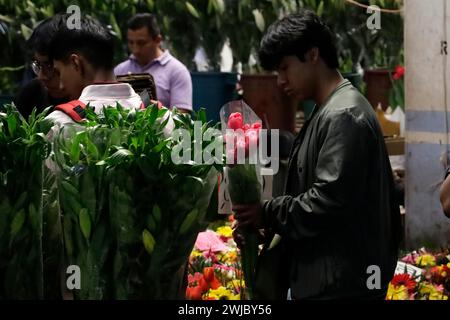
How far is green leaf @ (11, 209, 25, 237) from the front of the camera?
8.48ft

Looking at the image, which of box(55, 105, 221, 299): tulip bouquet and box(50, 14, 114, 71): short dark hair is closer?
box(55, 105, 221, 299): tulip bouquet

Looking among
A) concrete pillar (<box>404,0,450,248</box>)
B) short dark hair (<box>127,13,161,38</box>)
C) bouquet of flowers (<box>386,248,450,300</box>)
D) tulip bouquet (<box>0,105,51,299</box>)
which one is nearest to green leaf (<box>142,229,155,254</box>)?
tulip bouquet (<box>0,105,51,299</box>)

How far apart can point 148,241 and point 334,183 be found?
2.29ft

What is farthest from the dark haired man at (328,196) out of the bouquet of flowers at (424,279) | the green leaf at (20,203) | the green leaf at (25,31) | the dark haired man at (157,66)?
the green leaf at (25,31)

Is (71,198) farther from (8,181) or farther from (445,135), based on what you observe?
(445,135)

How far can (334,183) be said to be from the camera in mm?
2992

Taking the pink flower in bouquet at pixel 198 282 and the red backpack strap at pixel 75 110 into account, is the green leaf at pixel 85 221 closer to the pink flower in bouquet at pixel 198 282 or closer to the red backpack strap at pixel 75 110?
the red backpack strap at pixel 75 110

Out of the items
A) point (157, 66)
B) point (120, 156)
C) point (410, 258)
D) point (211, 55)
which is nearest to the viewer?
point (120, 156)

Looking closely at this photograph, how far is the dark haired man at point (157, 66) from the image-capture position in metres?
6.82

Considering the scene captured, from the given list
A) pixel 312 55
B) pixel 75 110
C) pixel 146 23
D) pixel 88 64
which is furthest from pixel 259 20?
pixel 75 110

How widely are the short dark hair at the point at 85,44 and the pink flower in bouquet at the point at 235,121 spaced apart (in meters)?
0.72

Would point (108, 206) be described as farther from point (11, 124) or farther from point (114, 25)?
point (114, 25)

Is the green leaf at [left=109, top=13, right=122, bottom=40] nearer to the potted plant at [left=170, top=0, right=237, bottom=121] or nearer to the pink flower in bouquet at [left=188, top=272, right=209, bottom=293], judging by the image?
the potted plant at [left=170, top=0, right=237, bottom=121]

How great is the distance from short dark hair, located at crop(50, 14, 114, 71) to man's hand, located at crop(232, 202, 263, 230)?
0.79m
